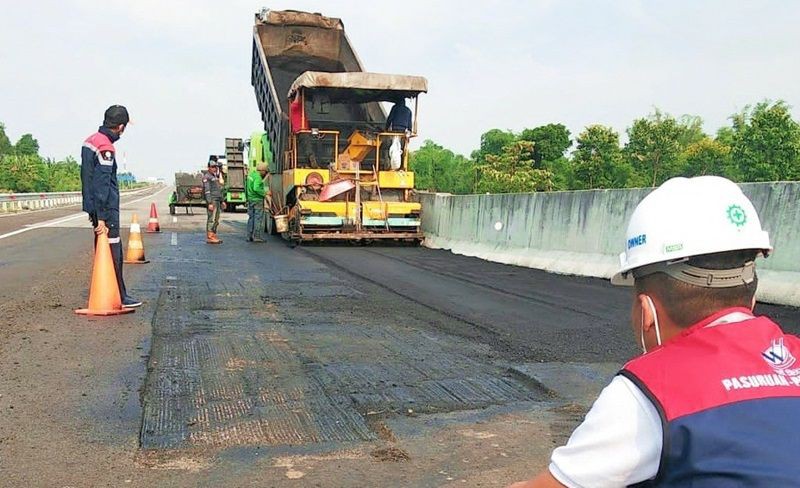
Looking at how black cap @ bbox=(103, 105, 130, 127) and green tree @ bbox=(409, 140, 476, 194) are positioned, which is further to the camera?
green tree @ bbox=(409, 140, 476, 194)

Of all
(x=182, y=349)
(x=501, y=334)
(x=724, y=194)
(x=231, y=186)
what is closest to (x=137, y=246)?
(x=182, y=349)

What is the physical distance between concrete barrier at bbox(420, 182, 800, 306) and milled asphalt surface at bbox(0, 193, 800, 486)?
695 mm

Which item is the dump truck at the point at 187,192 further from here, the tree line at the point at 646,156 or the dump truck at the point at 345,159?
the tree line at the point at 646,156

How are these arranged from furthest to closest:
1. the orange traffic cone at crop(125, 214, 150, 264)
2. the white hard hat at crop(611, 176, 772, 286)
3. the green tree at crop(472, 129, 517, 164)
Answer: the green tree at crop(472, 129, 517, 164), the orange traffic cone at crop(125, 214, 150, 264), the white hard hat at crop(611, 176, 772, 286)

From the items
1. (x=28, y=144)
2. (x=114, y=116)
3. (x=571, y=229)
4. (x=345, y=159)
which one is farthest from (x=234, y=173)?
(x=28, y=144)

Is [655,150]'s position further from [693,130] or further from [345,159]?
[345,159]

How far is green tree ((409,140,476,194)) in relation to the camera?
73750 millimetres

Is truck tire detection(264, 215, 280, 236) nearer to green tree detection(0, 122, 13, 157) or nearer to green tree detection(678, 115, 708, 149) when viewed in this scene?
green tree detection(678, 115, 708, 149)

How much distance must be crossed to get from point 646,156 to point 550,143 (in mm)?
14096

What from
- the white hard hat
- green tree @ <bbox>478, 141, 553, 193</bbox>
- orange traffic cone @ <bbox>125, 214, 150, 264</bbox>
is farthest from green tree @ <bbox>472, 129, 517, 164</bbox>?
the white hard hat

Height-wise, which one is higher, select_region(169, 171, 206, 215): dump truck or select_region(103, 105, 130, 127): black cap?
select_region(103, 105, 130, 127): black cap

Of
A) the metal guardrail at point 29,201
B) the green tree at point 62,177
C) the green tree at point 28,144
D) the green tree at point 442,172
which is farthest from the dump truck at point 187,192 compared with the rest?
the green tree at point 28,144

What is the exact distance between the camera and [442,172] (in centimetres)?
7850

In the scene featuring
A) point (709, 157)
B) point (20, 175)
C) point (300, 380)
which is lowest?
point (300, 380)
